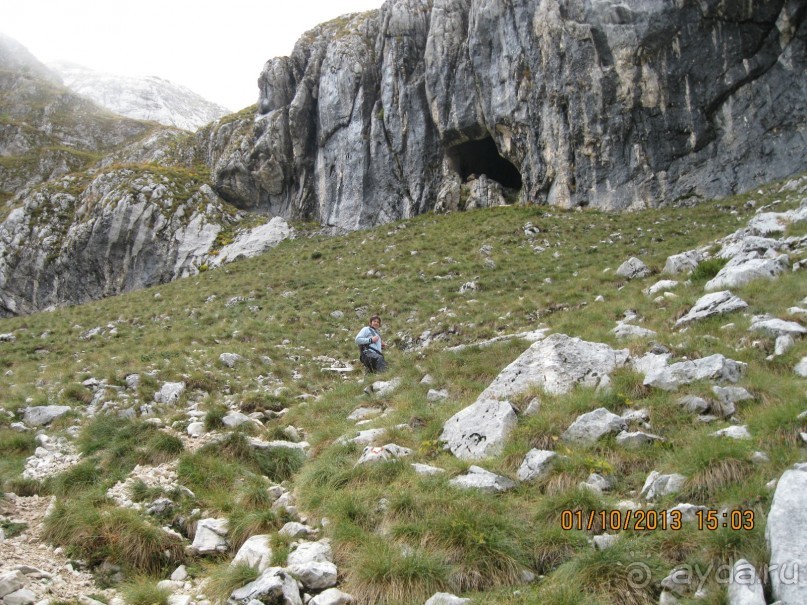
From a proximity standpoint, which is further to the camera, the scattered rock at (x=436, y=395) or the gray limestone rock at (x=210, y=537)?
the scattered rock at (x=436, y=395)

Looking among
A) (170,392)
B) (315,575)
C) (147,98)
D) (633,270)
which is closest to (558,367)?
(315,575)

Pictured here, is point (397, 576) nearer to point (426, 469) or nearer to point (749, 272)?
point (426, 469)

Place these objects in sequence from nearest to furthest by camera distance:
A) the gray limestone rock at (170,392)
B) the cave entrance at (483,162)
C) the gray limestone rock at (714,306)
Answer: the gray limestone rock at (714,306) → the gray limestone rock at (170,392) → the cave entrance at (483,162)

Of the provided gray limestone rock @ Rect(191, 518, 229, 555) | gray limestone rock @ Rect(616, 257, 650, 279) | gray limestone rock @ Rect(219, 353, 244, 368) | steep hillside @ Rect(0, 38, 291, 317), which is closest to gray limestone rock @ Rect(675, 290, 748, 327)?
gray limestone rock @ Rect(616, 257, 650, 279)

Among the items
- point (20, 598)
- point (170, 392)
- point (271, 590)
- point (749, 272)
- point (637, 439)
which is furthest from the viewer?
point (170, 392)

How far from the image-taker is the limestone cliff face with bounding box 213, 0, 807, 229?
1201 inches

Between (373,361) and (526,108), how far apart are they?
2941 cm

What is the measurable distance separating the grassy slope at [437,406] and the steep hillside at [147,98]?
383 feet

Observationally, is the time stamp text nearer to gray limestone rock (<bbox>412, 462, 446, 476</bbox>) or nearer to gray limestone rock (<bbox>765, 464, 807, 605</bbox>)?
gray limestone rock (<bbox>765, 464, 807, 605</bbox>)

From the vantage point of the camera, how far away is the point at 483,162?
45375 mm

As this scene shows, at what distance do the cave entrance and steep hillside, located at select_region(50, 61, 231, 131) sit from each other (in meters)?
99.0

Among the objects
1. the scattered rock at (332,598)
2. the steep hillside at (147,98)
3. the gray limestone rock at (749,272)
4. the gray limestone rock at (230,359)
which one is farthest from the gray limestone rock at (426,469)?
the steep hillside at (147,98)

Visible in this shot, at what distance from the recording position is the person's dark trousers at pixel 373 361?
1460cm

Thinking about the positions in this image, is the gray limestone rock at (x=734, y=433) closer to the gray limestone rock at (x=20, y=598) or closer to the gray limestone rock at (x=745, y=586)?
the gray limestone rock at (x=745, y=586)
